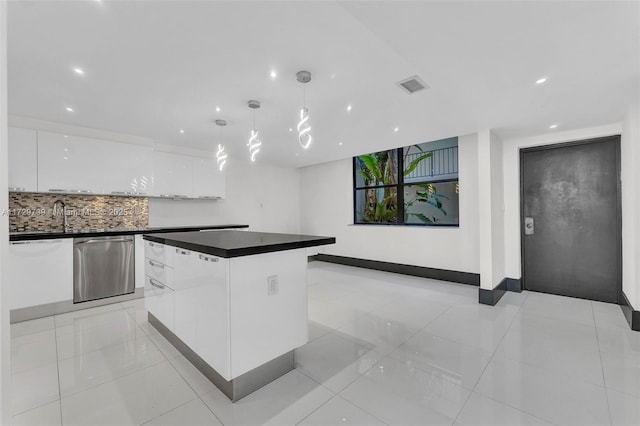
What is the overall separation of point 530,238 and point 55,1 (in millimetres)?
5743

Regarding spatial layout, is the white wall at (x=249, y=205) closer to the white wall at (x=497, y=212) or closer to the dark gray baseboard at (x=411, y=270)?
the dark gray baseboard at (x=411, y=270)

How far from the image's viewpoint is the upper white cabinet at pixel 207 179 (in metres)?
5.27

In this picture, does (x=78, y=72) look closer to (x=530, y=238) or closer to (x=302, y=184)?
(x=302, y=184)

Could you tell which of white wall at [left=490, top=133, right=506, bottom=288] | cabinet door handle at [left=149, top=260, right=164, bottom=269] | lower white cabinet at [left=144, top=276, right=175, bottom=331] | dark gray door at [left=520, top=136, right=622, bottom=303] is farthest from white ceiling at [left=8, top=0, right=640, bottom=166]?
lower white cabinet at [left=144, top=276, right=175, bottom=331]

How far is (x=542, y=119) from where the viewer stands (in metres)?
3.44

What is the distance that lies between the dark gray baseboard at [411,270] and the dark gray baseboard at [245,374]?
11.8 feet

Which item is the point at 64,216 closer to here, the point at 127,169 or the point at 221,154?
the point at 127,169

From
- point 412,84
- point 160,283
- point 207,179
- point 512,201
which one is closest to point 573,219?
point 512,201

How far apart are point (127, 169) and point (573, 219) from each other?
262 inches

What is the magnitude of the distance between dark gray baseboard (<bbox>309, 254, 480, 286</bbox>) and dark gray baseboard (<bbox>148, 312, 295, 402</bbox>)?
3.60 m

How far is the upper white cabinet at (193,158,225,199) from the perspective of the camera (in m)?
5.27

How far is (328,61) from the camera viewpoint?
2.33 m

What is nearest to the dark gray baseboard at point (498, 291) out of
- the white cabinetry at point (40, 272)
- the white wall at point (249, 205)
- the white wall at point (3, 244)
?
the white wall at point (3, 244)

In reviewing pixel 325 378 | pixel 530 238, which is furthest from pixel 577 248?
pixel 325 378
